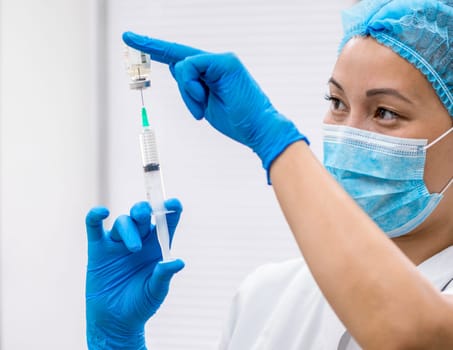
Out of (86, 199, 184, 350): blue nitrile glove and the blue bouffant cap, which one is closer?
the blue bouffant cap

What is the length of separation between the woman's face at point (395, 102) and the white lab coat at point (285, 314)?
0.17 meters

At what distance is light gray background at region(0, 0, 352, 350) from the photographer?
88.9 inches

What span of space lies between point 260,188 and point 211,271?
350mm

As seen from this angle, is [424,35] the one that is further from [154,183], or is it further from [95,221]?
[95,221]

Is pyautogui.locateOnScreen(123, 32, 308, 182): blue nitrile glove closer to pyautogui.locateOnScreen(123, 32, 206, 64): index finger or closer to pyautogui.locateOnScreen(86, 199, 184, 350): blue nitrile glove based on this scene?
pyautogui.locateOnScreen(123, 32, 206, 64): index finger

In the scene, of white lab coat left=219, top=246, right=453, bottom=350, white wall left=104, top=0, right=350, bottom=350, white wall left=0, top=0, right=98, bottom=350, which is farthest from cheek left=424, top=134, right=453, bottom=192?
white wall left=0, top=0, right=98, bottom=350

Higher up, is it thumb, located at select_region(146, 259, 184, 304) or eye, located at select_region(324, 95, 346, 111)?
eye, located at select_region(324, 95, 346, 111)

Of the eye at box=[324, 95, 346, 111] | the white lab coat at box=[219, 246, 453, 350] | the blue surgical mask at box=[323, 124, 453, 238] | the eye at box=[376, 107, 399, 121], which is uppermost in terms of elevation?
the eye at box=[324, 95, 346, 111]

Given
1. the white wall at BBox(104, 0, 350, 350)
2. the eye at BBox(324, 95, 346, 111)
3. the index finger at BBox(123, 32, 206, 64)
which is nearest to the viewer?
the index finger at BBox(123, 32, 206, 64)

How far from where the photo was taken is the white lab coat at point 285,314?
126 centimetres

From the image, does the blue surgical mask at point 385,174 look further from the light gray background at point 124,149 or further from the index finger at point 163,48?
the light gray background at point 124,149

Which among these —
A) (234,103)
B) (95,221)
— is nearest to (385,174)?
(234,103)

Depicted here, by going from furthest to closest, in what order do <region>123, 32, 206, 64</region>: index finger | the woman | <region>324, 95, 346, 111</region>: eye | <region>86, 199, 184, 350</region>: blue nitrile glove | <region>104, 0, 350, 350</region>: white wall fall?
<region>104, 0, 350, 350</region>: white wall → <region>86, 199, 184, 350</region>: blue nitrile glove → <region>324, 95, 346, 111</region>: eye → <region>123, 32, 206, 64</region>: index finger → the woman

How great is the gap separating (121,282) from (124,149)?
1037 millimetres
